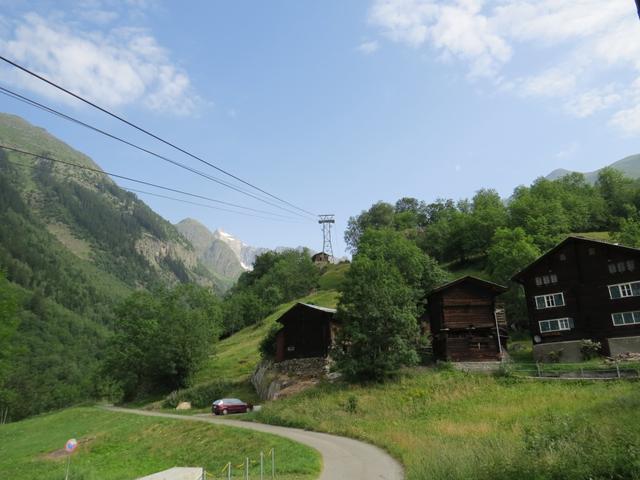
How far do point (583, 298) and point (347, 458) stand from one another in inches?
1437

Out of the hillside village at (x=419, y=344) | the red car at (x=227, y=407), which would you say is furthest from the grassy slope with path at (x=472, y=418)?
the red car at (x=227, y=407)

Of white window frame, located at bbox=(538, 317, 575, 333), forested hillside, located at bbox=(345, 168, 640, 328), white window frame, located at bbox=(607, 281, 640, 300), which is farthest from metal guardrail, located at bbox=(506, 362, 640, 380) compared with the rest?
forested hillside, located at bbox=(345, 168, 640, 328)

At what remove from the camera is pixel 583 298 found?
47688mm

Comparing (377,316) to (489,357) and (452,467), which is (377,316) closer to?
(489,357)

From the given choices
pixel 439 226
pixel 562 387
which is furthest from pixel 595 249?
pixel 439 226

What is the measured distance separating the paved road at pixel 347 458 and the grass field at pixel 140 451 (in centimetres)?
86

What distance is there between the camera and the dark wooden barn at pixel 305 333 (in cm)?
5006

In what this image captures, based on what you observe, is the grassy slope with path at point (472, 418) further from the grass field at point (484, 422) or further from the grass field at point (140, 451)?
the grass field at point (140, 451)

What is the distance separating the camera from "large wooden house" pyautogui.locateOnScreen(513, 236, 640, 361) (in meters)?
44.6

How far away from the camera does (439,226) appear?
387 ft

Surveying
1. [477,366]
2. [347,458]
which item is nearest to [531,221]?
[477,366]

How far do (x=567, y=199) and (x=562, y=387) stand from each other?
82.6 metres

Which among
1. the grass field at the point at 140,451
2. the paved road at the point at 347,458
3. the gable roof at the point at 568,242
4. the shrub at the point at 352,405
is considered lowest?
the grass field at the point at 140,451

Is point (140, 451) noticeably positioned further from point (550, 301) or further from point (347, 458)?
point (550, 301)
